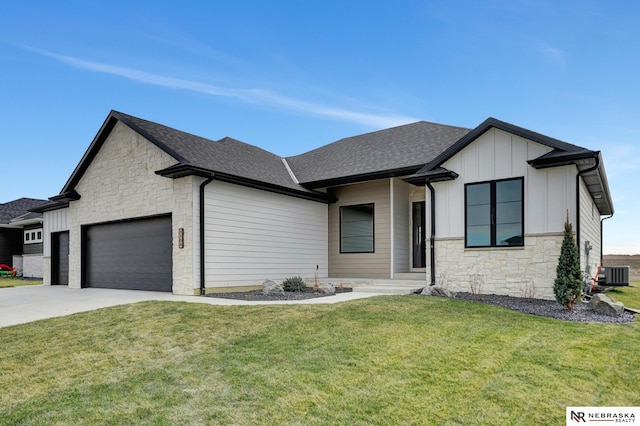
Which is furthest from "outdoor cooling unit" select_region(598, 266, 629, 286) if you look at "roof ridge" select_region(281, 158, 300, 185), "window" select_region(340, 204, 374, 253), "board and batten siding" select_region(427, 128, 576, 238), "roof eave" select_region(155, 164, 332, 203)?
"roof ridge" select_region(281, 158, 300, 185)

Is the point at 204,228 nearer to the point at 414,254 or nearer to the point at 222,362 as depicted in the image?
the point at 222,362

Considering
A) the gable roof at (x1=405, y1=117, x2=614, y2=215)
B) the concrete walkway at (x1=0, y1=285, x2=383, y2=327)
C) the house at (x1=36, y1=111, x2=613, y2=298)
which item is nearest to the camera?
the concrete walkway at (x1=0, y1=285, x2=383, y2=327)

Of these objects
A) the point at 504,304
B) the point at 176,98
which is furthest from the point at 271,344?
the point at 176,98

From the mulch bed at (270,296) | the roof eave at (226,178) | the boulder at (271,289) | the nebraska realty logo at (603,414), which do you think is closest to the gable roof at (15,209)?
the roof eave at (226,178)

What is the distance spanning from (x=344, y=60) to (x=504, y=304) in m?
10.2

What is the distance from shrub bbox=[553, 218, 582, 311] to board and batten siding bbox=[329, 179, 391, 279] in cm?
637

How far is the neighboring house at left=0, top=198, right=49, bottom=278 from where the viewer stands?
941 inches

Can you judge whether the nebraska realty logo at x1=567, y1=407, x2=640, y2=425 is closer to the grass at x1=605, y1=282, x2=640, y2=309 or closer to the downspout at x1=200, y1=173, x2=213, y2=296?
the grass at x1=605, y1=282, x2=640, y2=309

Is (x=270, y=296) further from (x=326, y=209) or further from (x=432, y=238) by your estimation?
(x=326, y=209)

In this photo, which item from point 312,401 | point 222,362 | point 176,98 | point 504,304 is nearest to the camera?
point 312,401

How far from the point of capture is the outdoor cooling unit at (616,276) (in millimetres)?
15578

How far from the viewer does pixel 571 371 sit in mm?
4949

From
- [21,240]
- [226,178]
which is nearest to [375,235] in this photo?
[226,178]

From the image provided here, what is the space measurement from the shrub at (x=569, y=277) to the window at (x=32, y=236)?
85.7 ft
